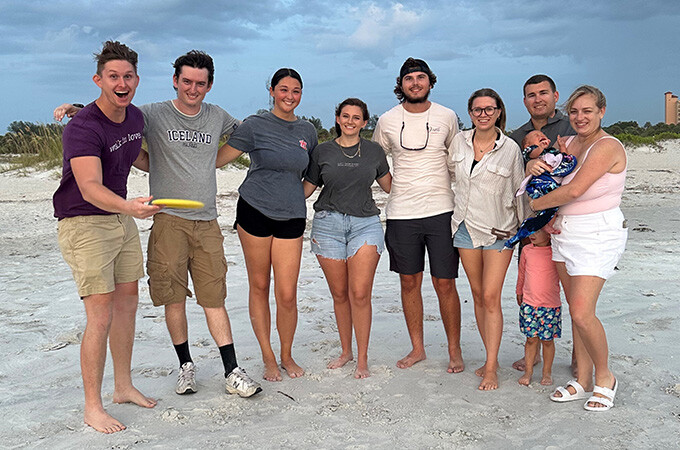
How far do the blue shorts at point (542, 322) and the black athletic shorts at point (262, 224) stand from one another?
155 centimetres

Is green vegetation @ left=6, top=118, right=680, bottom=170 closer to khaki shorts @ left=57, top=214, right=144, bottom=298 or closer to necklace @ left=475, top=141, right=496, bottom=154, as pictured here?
necklace @ left=475, top=141, right=496, bottom=154

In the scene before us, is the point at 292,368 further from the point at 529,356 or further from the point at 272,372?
the point at 529,356

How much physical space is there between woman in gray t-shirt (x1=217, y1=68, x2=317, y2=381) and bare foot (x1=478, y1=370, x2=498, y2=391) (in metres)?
1.36

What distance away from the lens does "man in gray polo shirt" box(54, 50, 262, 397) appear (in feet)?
12.1

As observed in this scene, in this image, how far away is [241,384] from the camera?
380 centimetres

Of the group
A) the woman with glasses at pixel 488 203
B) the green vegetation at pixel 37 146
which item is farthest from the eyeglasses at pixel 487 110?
the green vegetation at pixel 37 146

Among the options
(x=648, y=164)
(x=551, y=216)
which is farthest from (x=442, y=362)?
(x=648, y=164)

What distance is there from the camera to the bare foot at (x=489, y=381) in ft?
12.8

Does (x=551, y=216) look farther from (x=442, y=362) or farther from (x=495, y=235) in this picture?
(x=442, y=362)

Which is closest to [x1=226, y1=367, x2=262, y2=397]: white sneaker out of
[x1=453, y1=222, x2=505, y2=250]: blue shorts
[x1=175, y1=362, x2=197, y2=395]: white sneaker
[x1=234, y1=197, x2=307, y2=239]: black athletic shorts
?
[x1=175, y1=362, x2=197, y2=395]: white sneaker

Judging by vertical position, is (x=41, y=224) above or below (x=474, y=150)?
below

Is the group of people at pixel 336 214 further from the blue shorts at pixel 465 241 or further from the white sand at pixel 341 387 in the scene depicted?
the white sand at pixel 341 387

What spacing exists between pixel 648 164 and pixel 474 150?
15318 millimetres

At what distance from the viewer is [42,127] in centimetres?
1454
